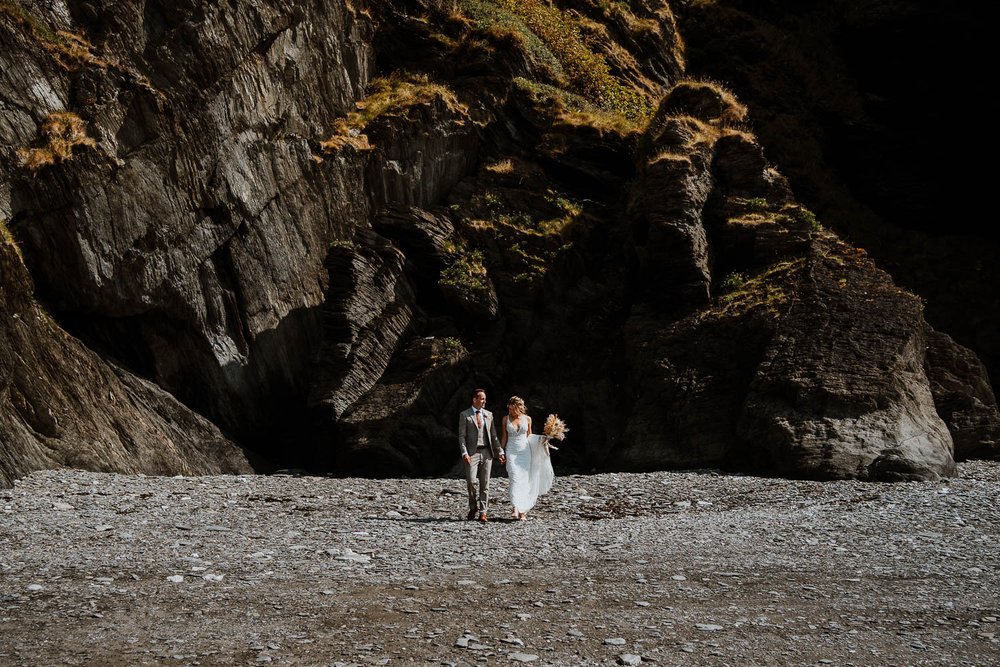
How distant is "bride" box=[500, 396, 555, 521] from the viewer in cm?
Answer: 1562

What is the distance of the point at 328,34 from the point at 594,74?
1113 cm

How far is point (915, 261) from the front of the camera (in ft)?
110

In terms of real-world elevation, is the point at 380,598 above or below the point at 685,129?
below

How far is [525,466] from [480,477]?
907mm

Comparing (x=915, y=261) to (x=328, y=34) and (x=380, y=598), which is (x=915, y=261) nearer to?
(x=328, y=34)

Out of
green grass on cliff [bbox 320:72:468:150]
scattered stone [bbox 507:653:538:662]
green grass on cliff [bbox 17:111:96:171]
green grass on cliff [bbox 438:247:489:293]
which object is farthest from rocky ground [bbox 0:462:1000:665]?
green grass on cliff [bbox 320:72:468:150]

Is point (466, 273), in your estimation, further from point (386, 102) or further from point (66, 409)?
point (66, 409)

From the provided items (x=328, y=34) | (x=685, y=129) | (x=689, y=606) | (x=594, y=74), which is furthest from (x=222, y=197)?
(x=689, y=606)

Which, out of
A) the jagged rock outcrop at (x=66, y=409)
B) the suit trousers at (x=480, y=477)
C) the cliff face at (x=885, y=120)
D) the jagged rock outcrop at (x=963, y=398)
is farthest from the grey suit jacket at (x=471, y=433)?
the cliff face at (x=885, y=120)

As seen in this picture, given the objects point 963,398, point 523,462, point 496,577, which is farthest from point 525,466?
point 963,398

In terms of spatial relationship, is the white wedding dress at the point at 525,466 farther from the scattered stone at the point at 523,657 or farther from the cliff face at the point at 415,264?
the scattered stone at the point at 523,657

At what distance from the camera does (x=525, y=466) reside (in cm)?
1588

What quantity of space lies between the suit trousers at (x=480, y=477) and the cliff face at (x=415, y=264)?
7823 mm

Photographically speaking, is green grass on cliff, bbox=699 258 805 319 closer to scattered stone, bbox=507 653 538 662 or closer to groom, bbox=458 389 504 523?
groom, bbox=458 389 504 523
